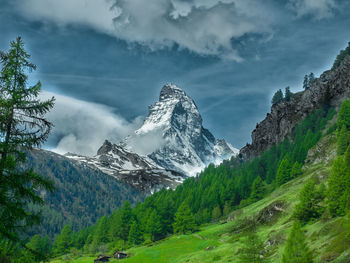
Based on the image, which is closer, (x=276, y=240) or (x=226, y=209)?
(x=276, y=240)

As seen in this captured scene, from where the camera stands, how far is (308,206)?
51250 mm

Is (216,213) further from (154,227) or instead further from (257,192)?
(154,227)

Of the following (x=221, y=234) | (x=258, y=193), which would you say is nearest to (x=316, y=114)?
(x=258, y=193)

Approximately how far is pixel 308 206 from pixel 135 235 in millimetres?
79615

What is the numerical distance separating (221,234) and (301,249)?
5483cm

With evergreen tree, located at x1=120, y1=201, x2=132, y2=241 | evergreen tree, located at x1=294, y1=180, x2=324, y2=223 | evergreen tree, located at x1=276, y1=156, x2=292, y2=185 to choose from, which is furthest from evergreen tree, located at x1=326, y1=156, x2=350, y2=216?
evergreen tree, located at x1=120, y1=201, x2=132, y2=241

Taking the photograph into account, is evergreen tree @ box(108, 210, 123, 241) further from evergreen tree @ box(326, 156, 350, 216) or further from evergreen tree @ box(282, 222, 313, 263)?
evergreen tree @ box(282, 222, 313, 263)

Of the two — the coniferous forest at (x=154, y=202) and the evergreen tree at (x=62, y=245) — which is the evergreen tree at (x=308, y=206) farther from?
the evergreen tree at (x=62, y=245)

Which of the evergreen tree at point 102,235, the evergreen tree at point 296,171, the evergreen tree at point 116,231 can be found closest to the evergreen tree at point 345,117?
the evergreen tree at point 296,171

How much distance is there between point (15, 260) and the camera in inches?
709

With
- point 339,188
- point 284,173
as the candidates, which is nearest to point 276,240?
point 339,188

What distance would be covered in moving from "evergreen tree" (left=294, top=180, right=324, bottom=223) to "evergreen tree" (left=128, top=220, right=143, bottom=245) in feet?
253

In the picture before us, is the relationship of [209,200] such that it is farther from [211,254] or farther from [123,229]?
[211,254]

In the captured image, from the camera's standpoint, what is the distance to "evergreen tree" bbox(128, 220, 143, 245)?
114875 mm
